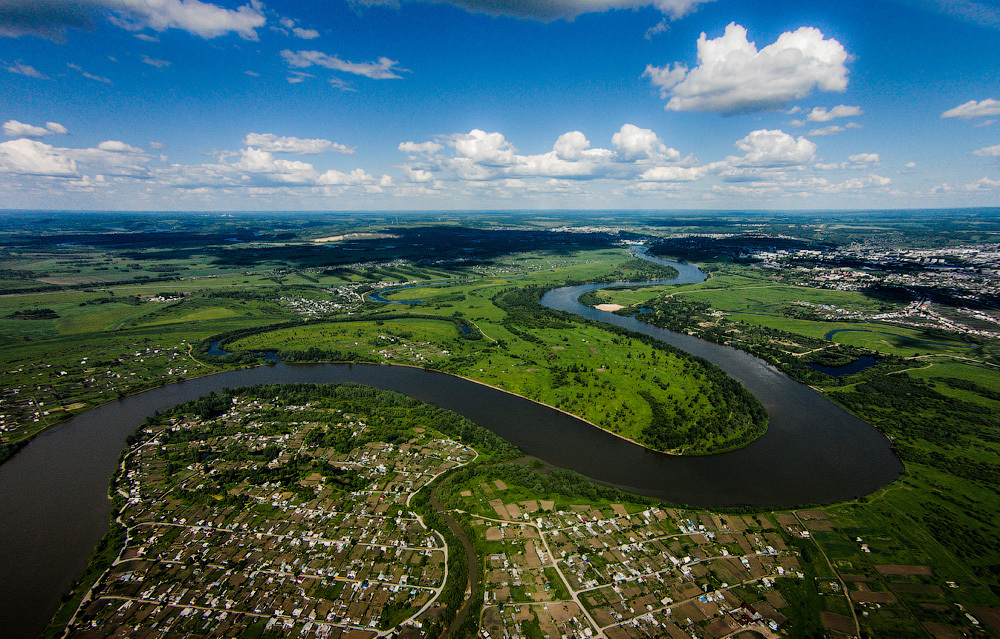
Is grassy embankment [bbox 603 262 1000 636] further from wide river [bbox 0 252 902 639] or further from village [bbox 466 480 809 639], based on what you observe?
village [bbox 466 480 809 639]

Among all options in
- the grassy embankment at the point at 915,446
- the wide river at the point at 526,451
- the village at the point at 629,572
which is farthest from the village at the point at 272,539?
the grassy embankment at the point at 915,446

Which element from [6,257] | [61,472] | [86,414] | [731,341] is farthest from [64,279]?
[731,341]

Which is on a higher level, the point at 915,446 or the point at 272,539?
the point at 915,446

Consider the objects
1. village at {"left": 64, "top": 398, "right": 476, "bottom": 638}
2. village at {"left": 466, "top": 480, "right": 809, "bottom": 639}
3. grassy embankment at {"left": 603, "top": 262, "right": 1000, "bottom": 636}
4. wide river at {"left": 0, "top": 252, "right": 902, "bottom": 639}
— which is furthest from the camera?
A: wide river at {"left": 0, "top": 252, "right": 902, "bottom": 639}

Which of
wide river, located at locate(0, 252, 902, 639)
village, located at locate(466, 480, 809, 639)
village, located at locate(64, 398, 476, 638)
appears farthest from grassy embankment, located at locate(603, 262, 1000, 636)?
village, located at locate(64, 398, 476, 638)

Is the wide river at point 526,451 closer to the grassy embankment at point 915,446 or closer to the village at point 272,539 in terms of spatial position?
the grassy embankment at point 915,446

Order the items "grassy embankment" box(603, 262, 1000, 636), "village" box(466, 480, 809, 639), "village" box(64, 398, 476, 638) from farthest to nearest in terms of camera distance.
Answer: "grassy embankment" box(603, 262, 1000, 636) < "village" box(64, 398, 476, 638) < "village" box(466, 480, 809, 639)

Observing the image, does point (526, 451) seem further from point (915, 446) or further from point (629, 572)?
point (915, 446)

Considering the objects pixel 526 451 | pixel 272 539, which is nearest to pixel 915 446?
pixel 526 451

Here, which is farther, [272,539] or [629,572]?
[272,539]
